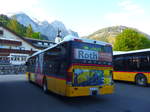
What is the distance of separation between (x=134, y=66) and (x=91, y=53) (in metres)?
6.70

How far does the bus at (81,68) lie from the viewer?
655 cm

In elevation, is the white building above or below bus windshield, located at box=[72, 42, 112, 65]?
above

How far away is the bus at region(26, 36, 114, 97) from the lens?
655 cm

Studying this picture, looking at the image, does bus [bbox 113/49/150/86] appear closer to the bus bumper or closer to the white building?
the bus bumper

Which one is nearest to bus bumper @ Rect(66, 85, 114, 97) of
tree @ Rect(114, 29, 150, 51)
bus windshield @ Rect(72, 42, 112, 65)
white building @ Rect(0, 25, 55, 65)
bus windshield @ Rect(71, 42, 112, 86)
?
bus windshield @ Rect(71, 42, 112, 86)

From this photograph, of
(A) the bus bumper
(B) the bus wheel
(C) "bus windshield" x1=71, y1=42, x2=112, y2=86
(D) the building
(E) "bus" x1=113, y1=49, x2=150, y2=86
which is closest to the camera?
(A) the bus bumper

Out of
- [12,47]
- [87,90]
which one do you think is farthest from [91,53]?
[12,47]

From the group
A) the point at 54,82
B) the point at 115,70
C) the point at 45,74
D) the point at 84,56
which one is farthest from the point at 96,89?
the point at 115,70

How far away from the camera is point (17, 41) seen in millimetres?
43844

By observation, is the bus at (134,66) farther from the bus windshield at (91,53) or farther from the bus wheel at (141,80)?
the bus windshield at (91,53)

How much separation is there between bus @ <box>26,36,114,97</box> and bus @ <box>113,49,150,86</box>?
5.18 m

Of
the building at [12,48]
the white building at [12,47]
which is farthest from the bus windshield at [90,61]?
the white building at [12,47]

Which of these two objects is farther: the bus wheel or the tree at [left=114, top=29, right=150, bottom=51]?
the tree at [left=114, top=29, right=150, bottom=51]

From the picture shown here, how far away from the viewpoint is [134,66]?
1250cm
